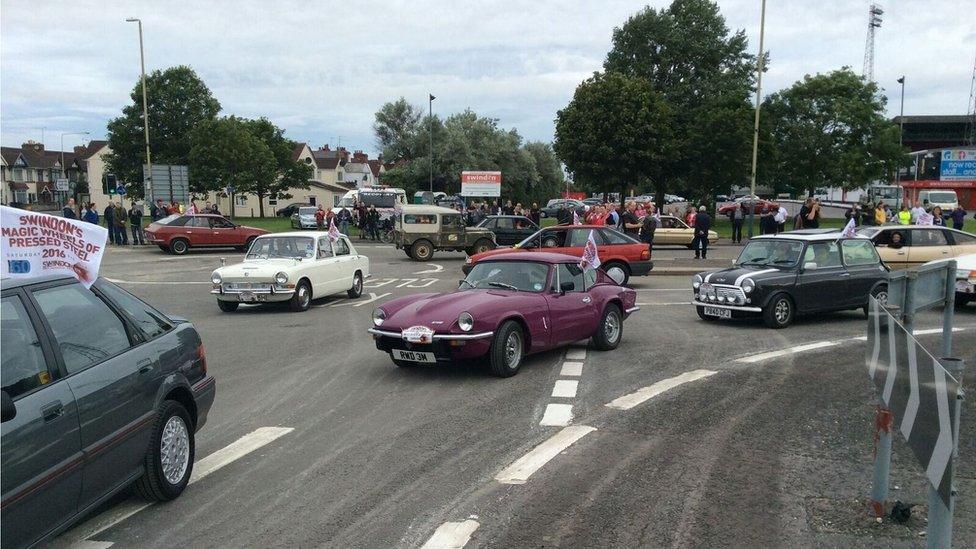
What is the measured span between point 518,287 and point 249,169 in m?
62.5

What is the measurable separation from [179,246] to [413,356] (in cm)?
2459

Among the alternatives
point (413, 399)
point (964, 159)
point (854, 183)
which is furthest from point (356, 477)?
point (964, 159)

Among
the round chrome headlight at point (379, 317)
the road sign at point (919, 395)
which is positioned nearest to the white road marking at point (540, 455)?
the road sign at point (919, 395)

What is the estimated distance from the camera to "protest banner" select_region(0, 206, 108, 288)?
4562 mm

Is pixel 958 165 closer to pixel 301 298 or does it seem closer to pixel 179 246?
pixel 179 246

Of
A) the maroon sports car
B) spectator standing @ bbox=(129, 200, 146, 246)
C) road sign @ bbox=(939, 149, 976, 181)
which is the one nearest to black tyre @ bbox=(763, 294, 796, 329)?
the maroon sports car

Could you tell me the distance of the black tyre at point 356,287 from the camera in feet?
58.3

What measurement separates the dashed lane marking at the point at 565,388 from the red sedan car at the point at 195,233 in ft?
78.4

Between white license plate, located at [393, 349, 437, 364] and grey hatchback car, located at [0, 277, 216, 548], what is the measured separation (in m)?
3.32

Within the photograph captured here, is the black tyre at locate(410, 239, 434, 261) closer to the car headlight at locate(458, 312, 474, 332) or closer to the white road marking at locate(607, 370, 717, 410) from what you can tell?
the white road marking at locate(607, 370, 717, 410)

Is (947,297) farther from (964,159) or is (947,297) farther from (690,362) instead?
(964,159)

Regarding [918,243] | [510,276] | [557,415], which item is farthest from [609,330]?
[918,243]

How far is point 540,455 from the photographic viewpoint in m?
6.32

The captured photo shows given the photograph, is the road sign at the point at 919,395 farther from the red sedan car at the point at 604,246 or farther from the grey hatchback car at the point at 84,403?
the red sedan car at the point at 604,246
